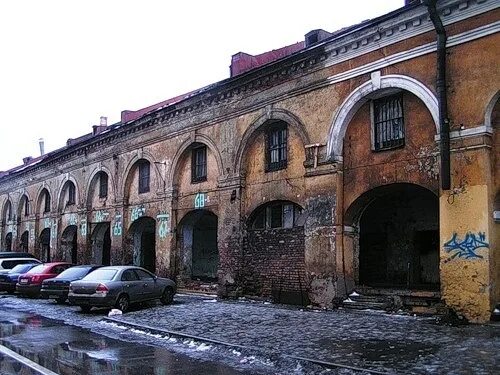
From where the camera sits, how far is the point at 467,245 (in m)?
12.2

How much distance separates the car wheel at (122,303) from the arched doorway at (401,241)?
7640 mm

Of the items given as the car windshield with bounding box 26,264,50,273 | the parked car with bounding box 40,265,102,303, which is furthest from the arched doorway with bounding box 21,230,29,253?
the parked car with bounding box 40,265,102,303

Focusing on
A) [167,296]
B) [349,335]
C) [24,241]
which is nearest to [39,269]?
[167,296]

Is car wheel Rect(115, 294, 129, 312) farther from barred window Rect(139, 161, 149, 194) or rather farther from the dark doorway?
barred window Rect(139, 161, 149, 194)

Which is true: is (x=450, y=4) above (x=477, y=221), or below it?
Result: above

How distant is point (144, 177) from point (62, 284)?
794cm

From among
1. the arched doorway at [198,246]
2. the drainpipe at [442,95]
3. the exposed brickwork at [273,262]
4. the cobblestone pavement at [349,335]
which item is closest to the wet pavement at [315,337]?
the cobblestone pavement at [349,335]

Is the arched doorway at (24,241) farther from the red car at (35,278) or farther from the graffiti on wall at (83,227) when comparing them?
the red car at (35,278)

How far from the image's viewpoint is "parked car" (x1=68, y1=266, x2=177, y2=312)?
1562cm

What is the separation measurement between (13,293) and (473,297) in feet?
64.9

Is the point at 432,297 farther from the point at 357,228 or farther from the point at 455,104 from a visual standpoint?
the point at 455,104

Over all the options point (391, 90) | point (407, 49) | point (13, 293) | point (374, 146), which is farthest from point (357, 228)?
point (13, 293)

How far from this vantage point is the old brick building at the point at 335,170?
40.6 feet

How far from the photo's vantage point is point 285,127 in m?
18.0
